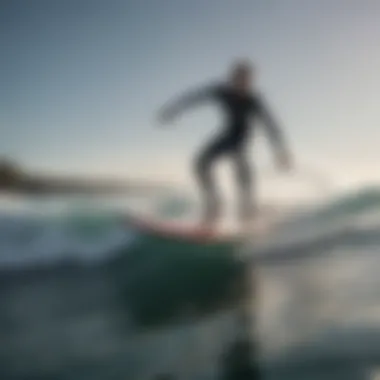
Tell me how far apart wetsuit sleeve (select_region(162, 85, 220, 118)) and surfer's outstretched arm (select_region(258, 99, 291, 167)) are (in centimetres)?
9

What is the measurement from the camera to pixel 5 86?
128 cm

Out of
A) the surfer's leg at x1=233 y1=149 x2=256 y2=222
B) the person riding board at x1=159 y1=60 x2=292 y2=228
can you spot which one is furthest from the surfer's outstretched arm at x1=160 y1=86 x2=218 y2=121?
the surfer's leg at x1=233 y1=149 x2=256 y2=222

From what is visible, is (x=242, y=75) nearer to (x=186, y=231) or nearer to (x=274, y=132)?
(x=274, y=132)

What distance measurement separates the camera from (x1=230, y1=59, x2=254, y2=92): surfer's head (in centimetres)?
125

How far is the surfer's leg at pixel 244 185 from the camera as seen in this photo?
123 cm

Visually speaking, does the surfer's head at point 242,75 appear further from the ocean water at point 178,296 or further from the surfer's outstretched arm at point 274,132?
the ocean water at point 178,296

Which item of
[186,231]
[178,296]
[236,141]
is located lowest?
[178,296]

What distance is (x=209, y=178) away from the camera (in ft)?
4.04

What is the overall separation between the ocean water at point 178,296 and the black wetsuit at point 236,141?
3.3 inches

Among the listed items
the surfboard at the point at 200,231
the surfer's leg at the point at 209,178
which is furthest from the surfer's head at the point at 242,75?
the surfboard at the point at 200,231

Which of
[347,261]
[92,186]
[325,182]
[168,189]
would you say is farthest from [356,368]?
[92,186]

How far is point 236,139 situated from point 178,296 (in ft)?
0.98

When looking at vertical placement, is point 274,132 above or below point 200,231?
above

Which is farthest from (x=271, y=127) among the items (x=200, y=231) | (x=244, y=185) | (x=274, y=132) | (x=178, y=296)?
(x=178, y=296)
